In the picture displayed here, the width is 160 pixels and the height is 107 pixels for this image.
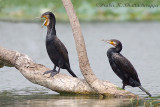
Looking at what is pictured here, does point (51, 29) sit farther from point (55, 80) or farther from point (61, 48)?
point (55, 80)

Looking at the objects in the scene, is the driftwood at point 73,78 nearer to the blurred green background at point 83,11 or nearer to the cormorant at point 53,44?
the cormorant at point 53,44

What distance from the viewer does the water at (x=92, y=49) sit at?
10712 millimetres

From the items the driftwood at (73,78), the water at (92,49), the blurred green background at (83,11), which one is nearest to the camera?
the driftwood at (73,78)

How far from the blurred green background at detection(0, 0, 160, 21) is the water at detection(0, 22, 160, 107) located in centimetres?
38

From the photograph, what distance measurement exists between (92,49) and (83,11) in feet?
21.3

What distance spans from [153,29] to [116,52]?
13292mm

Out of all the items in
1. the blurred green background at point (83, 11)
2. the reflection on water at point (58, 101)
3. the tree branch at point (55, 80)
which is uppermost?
the blurred green background at point (83, 11)

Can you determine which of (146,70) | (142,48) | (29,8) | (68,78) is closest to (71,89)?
(68,78)

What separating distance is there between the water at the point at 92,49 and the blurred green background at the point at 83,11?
14.8 inches

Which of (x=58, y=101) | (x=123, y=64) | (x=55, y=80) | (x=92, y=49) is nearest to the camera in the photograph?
(x=58, y=101)

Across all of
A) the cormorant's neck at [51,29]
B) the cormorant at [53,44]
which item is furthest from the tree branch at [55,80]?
the cormorant's neck at [51,29]

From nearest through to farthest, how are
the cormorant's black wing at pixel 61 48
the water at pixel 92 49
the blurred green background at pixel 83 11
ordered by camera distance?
the cormorant's black wing at pixel 61 48
the water at pixel 92 49
the blurred green background at pixel 83 11

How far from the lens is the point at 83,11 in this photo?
24.3m

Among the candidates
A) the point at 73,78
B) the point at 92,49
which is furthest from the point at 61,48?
the point at 92,49
